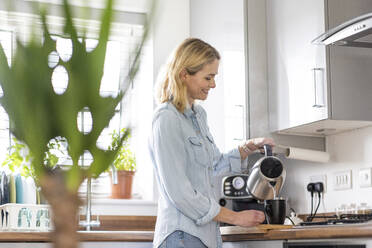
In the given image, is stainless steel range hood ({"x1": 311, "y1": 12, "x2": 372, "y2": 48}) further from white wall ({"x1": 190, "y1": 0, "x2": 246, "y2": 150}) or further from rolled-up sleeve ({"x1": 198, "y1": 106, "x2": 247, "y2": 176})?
white wall ({"x1": 190, "y1": 0, "x2": 246, "y2": 150})

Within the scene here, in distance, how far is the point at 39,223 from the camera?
265cm

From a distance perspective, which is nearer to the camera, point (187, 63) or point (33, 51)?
point (33, 51)

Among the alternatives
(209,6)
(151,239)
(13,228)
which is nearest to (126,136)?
(151,239)

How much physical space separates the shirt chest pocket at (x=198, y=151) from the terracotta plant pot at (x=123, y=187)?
5.42ft

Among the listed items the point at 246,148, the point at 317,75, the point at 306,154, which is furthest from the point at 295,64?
the point at 246,148

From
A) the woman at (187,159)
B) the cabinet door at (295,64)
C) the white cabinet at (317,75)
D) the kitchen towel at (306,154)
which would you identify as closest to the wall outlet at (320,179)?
the kitchen towel at (306,154)

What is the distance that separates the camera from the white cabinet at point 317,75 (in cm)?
263

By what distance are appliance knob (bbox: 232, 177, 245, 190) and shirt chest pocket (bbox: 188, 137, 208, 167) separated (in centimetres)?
71

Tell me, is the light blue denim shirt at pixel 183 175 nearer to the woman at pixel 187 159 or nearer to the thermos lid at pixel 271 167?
the woman at pixel 187 159

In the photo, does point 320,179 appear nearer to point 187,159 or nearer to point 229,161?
point 229,161

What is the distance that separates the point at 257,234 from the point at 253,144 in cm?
36

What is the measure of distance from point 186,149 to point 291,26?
1160 mm

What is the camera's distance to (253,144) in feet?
7.82

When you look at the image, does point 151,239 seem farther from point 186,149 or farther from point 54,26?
point 54,26
